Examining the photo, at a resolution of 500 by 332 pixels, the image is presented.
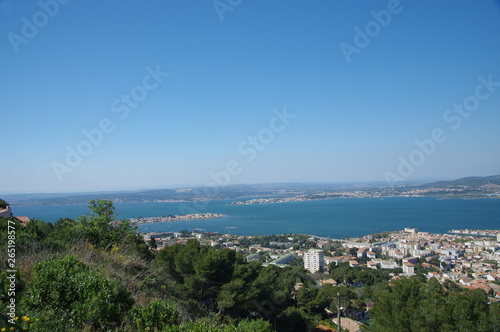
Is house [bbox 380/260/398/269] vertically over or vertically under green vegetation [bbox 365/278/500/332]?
under

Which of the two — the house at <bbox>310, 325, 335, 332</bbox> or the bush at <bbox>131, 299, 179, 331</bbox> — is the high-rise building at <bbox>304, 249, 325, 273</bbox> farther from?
the bush at <bbox>131, 299, 179, 331</bbox>

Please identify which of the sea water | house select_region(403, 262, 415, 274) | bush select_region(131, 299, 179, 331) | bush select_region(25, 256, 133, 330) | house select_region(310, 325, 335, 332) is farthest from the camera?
the sea water

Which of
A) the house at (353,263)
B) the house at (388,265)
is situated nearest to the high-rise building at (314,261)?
the house at (353,263)

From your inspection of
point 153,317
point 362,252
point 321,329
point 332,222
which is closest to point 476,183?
point 332,222

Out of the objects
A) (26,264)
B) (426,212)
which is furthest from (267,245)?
(426,212)

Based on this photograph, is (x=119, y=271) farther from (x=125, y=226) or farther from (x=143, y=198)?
(x=143, y=198)

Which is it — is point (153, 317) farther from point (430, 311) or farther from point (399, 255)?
point (399, 255)

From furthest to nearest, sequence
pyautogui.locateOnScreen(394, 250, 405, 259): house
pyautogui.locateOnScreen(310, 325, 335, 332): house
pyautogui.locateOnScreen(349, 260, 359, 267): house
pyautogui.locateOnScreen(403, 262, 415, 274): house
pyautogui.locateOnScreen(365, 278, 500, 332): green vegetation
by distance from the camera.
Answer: pyautogui.locateOnScreen(394, 250, 405, 259): house < pyautogui.locateOnScreen(349, 260, 359, 267): house < pyautogui.locateOnScreen(403, 262, 415, 274): house < pyautogui.locateOnScreen(310, 325, 335, 332): house < pyautogui.locateOnScreen(365, 278, 500, 332): green vegetation

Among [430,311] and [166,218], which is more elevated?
[430,311]

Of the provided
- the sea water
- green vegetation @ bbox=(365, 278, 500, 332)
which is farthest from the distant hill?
green vegetation @ bbox=(365, 278, 500, 332)
